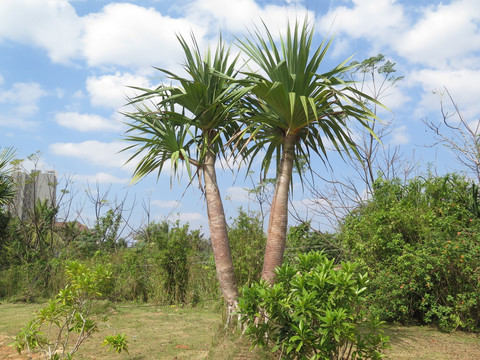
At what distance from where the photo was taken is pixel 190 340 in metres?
6.28

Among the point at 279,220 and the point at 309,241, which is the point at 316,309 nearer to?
the point at 279,220

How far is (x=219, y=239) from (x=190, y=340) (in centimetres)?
154

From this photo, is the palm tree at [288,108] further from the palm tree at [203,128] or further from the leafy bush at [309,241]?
the leafy bush at [309,241]

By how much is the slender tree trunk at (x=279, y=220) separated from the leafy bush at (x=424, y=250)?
270 cm

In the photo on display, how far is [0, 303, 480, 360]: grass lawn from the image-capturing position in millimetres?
5324

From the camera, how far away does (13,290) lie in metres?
12.1

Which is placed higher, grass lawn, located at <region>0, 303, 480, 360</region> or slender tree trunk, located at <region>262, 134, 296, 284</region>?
slender tree trunk, located at <region>262, 134, 296, 284</region>

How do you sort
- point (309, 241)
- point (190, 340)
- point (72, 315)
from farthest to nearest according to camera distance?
point (309, 241)
point (190, 340)
point (72, 315)

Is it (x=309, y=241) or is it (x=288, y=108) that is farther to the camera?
(x=309, y=241)

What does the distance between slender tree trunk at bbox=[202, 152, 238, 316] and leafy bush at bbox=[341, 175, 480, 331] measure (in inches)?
113

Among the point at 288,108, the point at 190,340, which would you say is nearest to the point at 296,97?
the point at 288,108

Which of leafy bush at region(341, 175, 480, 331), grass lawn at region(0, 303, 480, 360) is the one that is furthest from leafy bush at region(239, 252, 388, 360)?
leafy bush at region(341, 175, 480, 331)

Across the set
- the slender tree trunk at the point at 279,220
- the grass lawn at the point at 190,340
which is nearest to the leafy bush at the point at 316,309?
the grass lawn at the point at 190,340

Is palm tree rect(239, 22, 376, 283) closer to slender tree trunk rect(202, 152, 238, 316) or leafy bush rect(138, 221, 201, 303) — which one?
slender tree trunk rect(202, 152, 238, 316)
